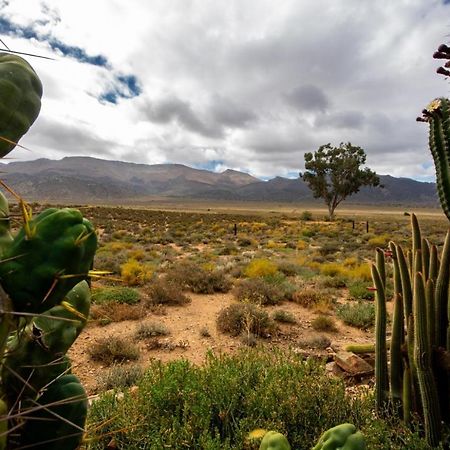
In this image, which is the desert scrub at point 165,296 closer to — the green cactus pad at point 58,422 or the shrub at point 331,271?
the shrub at point 331,271

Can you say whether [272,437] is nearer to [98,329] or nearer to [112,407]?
[112,407]

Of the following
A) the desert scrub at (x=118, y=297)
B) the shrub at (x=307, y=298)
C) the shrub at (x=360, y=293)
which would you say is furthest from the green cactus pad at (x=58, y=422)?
the shrub at (x=360, y=293)

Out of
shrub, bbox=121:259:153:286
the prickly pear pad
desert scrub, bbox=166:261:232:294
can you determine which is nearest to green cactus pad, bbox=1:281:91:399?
the prickly pear pad

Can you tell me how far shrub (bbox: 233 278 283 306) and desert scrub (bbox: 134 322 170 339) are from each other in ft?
8.71

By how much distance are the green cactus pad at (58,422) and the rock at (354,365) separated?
4509 mm

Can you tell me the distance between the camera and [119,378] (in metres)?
5.16

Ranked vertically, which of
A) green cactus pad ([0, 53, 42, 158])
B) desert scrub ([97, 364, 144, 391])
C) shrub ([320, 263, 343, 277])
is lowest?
desert scrub ([97, 364, 144, 391])

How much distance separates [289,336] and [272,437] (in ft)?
18.0

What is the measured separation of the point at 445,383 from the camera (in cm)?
344

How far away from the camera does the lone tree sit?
151 feet

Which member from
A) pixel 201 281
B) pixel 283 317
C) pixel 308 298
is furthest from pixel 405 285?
pixel 201 281

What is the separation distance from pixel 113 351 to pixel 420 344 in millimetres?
4899

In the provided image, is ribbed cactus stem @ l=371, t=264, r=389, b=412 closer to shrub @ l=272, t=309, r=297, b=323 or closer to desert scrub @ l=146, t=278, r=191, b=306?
shrub @ l=272, t=309, r=297, b=323

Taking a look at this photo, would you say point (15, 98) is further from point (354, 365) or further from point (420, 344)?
point (354, 365)
